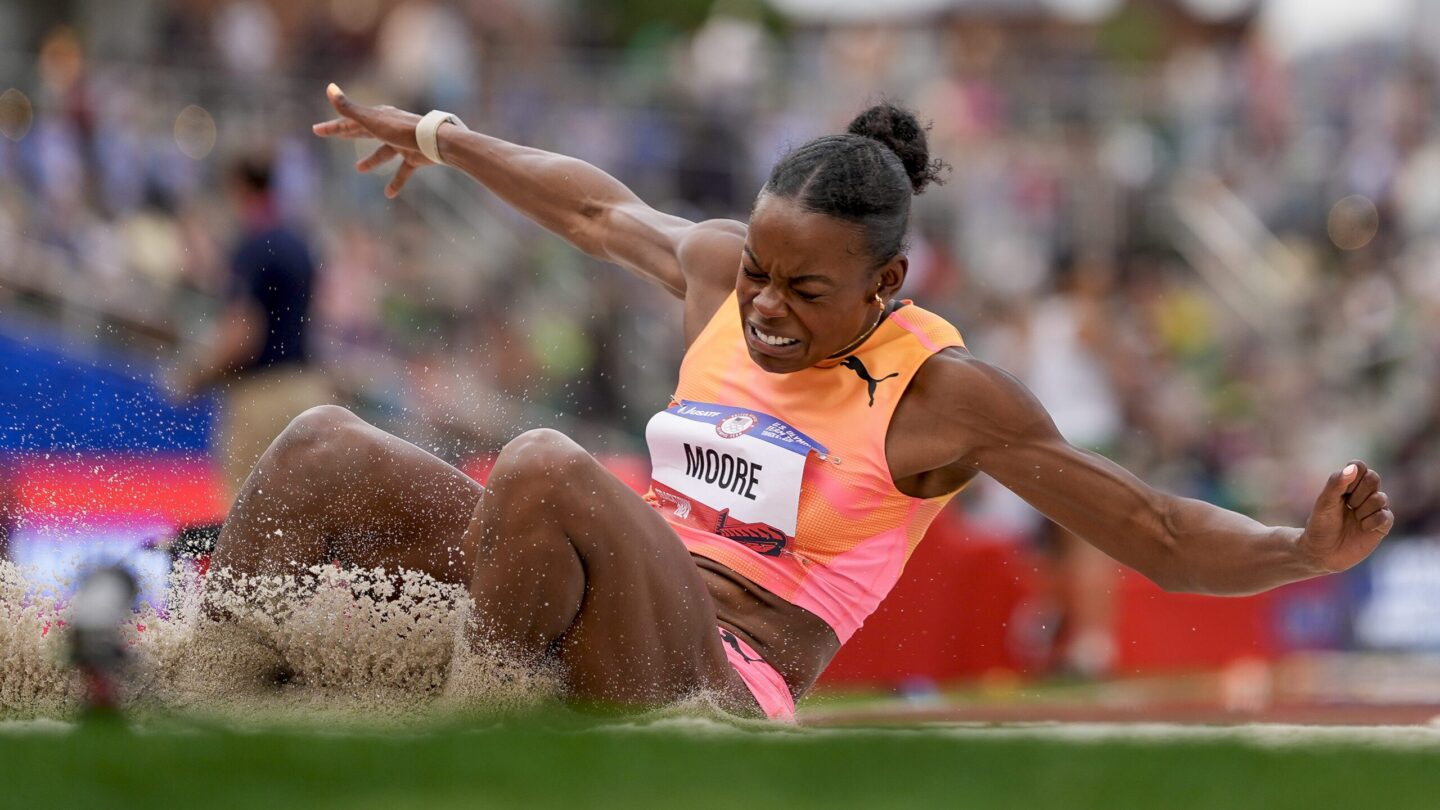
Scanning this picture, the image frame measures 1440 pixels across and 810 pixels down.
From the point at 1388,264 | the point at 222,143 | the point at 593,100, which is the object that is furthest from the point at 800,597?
the point at 1388,264

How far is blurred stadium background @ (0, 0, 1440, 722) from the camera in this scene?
372 inches

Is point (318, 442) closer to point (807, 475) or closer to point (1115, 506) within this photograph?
point (807, 475)

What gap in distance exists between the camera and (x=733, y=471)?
154 inches

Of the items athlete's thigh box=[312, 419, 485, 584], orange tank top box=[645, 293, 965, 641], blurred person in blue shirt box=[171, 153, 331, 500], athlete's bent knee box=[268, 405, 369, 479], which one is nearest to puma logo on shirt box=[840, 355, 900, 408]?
orange tank top box=[645, 293, 965, 641]

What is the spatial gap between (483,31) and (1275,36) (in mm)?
7026

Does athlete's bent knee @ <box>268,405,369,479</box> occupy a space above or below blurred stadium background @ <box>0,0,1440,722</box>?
below

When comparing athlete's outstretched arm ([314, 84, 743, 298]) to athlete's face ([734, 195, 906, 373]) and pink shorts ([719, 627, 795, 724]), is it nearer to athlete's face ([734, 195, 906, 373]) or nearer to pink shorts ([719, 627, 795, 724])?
athlete's face ([734, 195, 906, 373])

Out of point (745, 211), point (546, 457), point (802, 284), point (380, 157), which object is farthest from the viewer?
point (745, 211)

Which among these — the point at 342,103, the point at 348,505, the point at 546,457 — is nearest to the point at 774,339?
the point at 546,457

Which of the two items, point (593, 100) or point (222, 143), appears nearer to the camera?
point (222, 143)

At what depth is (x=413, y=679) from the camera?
3.61m

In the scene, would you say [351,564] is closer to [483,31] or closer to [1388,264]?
[1388,264]

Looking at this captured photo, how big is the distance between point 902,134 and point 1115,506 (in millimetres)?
1023

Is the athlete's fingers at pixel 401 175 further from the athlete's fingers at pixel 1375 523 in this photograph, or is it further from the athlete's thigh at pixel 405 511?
the athlete's fingers at pixel 1375 523
